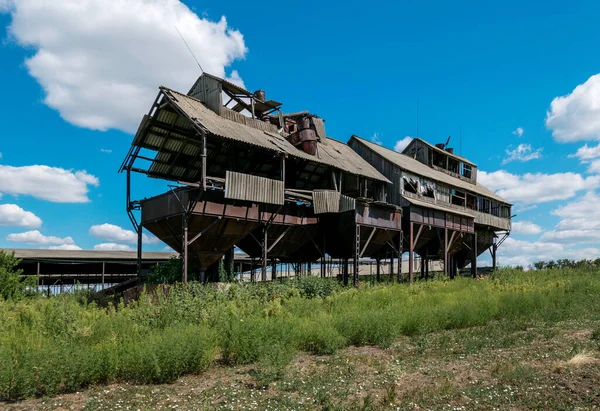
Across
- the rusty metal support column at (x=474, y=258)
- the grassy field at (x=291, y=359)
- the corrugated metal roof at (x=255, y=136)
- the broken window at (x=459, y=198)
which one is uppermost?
the corrugated metal roof at (x=255, y=136)

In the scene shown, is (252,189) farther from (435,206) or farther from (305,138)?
(435,206)

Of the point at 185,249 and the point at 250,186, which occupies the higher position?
the point at 250,186

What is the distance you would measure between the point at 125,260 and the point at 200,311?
73.3ft

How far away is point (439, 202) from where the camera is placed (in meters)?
35.1

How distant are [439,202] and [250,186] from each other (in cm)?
1853

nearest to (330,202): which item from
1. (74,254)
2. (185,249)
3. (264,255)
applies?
(264,255)

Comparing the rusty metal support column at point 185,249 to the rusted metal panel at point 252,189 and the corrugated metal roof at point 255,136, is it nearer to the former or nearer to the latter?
the rusted metal panel at point 252,189

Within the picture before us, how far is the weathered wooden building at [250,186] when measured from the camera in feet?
69.9

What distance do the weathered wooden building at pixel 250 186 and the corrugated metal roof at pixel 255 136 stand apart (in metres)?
0.11

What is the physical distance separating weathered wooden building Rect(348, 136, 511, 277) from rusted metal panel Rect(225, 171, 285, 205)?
36.6 feet

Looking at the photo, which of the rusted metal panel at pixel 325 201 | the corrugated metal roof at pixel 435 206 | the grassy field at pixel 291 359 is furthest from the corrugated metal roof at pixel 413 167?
the grassy field at pixel 291 359

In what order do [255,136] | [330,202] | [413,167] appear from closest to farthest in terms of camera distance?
[255,136], [330,202], [413,167]

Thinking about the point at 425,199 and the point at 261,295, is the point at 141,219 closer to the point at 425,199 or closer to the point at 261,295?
the point at 261,295

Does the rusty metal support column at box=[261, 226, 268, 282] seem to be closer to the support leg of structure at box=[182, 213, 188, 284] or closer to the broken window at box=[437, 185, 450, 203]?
the support leg of structure at box=[182, 213, 188, 284]
